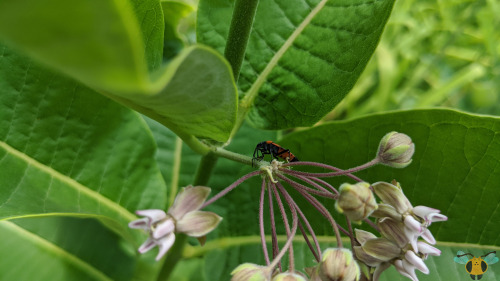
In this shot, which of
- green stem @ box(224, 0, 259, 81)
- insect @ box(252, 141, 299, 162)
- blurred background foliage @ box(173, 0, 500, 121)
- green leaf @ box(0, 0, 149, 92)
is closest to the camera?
green leaf @ box(0, 0, 149, 92)

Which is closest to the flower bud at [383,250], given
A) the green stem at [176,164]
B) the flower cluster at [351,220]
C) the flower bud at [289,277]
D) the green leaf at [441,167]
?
the flower cluster at [351,220]

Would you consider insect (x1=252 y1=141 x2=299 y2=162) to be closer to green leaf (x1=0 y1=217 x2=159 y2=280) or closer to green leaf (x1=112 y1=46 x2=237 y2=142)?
green leaf (x1=112 y1=46 x2=237 y2=142)

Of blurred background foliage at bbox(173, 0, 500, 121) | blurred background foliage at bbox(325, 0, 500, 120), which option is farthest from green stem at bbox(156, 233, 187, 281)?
blurred background foliage at bbox(325, 0, 500, 120)

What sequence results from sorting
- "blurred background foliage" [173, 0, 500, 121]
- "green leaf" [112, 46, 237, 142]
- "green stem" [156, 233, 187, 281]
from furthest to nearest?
"blurred background foliage" [173, 0, 500, 121] < "green stem" [156, 233, 187, 281] < "green leaf" [112, 46, 237, 142]

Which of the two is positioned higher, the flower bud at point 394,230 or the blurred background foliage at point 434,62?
the blurred background foliage at point 434,62

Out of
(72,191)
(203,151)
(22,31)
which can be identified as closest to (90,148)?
(72,191)

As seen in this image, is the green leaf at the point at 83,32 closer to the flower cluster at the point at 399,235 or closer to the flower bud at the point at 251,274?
the flower bud at the point at 251,274

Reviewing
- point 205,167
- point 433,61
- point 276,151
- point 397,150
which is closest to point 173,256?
point 205,167

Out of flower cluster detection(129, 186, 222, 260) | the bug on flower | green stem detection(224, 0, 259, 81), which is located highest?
green stem detection(224, 0, 259, 81)
